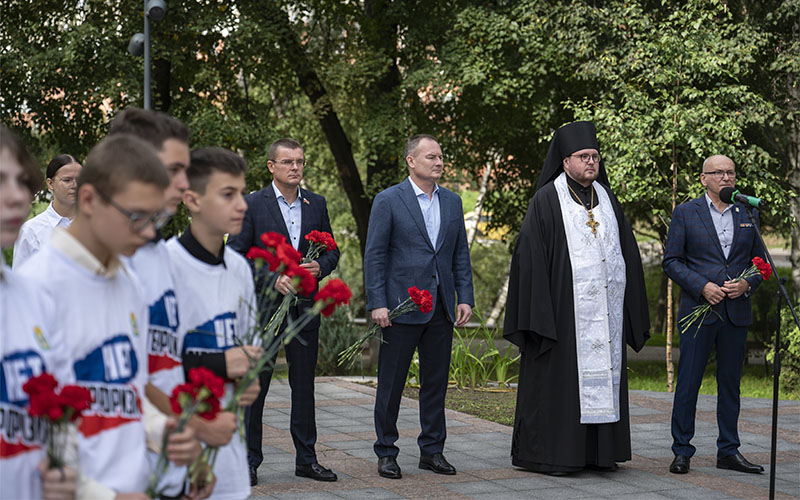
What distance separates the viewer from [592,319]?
7844 millimetres

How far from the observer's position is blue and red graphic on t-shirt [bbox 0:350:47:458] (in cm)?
246

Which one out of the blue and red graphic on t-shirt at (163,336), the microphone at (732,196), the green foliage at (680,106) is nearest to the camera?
the blue and red graphic on t-shirt at (163,336)

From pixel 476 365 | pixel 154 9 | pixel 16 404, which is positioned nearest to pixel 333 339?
pixel 476 365

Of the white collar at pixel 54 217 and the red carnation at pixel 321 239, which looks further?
the white collar at pixel 54 217

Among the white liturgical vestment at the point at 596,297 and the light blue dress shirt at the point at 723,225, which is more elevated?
the light blue dress shirt at the point at 723,225

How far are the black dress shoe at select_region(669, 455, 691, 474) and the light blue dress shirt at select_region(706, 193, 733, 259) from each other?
155 centimetres

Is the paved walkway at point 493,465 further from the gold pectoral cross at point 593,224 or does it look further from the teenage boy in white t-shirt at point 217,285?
the teenage boy in white t-shirt at point 217,285

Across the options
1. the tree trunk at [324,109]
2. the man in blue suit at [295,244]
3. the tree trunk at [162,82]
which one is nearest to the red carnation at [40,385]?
the man in blue suit at [295,244]

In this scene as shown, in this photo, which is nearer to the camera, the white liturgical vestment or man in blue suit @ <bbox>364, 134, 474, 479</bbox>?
man in blue suit @ <bbox>364, 134, 474, 479</bbox>

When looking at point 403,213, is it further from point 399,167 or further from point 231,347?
point 399,167

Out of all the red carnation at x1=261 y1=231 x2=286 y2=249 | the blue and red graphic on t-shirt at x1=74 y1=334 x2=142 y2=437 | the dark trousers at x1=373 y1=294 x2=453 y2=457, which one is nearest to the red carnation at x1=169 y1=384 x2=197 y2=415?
the blue and red graphic on t-shirt at x1=74 y1=334 x2=142 y2=437

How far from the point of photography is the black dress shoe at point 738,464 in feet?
25.3

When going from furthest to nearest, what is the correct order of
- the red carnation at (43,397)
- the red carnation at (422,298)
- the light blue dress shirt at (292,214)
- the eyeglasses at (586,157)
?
the eyeglasses at (586,157) → the light blue dress shirt at (292,214) → the red carnation at (422,298) → the red carnation at (43,397)

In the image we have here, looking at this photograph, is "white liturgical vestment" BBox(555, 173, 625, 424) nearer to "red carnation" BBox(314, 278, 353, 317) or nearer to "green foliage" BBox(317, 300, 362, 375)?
"red carnation" BBox(314, 278, 353, 317)
